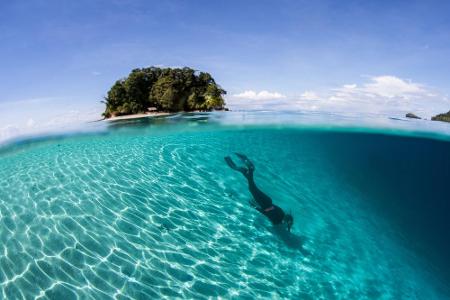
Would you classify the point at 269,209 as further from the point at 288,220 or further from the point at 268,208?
the point at 288,220

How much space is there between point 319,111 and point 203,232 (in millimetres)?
19778

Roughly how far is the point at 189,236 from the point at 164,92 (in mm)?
27068

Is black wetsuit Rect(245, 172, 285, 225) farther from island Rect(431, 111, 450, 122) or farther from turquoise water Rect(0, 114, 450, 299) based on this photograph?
island Rect(431, 111, 450, 122)

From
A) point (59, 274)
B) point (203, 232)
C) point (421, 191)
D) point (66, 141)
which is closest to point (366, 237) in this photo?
point (203, 232)

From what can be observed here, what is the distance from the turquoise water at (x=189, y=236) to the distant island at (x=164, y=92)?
61.7ft

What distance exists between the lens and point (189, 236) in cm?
638

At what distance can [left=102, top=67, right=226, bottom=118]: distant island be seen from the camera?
3194 centimetres

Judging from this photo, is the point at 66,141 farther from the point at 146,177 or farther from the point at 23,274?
the point at 23,274

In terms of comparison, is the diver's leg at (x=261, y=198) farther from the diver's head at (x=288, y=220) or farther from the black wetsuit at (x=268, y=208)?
the diver's head at (x=288, y=220)

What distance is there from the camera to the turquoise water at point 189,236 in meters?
4.91

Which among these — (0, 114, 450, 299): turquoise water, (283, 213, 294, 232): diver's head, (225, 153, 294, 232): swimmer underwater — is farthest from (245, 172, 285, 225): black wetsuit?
(0, 114, 450, 299): turquoise water

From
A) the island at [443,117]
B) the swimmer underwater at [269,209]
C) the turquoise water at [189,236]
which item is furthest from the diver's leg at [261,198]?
the island at [443,117]

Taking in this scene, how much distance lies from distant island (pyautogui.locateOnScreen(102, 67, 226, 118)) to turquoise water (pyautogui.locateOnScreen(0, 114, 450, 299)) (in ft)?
61.7

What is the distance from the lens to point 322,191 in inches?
509
